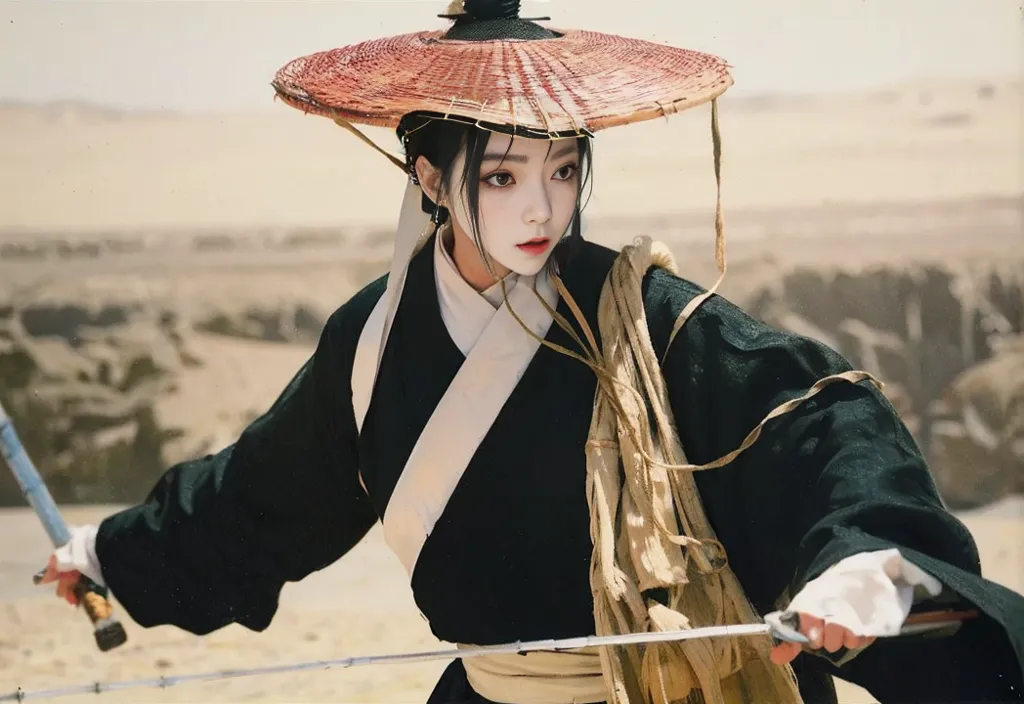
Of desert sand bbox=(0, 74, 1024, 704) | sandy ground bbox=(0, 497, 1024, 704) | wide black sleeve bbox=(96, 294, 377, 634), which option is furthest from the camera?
desert sand bbox=(0, 74, 1024, 704)

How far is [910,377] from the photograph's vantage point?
15.7 ft

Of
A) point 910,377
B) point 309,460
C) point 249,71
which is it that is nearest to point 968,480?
point 910,377

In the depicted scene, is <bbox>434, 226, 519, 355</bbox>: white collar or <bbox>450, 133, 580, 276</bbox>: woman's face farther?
<bbox>434, 226, 519, 355</bbox>: white collar

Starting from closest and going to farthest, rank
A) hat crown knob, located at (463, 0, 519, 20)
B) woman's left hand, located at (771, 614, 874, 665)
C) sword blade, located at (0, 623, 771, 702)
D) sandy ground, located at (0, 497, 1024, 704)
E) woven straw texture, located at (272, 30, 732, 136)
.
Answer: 1. woman's left hand, located at (771, 614, 874, 665)
2. sword blade, located at (0, 623, 771, 702)
3. woven straw texture, located at (272, 30, 732, 136)
4. hat crown knob, located at (463, 0, 519, 20)
5. sandy ground, located at (0, 497, 1024, 704)

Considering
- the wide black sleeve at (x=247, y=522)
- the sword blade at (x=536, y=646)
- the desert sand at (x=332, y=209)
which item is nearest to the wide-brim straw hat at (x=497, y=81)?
the wide black sleeve at (x=247, y=522)

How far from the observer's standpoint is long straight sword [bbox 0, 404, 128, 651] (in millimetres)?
2258

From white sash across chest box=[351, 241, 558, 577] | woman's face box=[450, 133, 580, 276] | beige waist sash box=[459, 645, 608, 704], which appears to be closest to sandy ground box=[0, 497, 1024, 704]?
beige waist sash box=[459, 645, 608, 704]

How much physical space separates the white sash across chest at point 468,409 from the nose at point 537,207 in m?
0.14

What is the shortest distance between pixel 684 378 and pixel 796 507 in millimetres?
244

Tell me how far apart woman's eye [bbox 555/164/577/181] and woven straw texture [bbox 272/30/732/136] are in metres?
0.11

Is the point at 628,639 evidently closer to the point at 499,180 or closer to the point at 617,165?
the point at 499,180

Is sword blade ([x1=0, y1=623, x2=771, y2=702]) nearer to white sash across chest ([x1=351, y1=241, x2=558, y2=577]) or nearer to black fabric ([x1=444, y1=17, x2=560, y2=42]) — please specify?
white sash across chest ([x1=351, y1=241, x2=558, y2=577])

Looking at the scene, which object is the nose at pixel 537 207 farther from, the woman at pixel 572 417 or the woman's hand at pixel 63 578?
the woman's hand at pixel 63 578

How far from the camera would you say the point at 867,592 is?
4.91 feet
